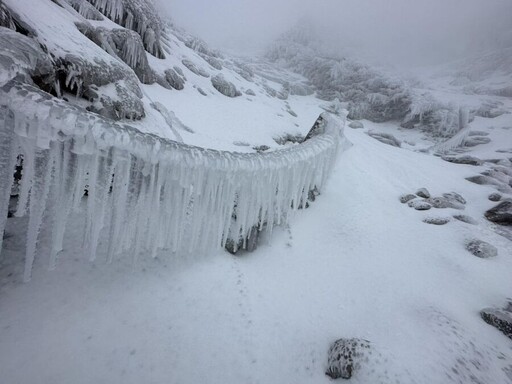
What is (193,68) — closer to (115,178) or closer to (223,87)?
(223,87)

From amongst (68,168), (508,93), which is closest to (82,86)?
(68,168)

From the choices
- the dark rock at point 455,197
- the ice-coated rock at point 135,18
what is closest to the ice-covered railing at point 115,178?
the dark rock at point 455,197

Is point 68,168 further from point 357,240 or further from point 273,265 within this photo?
point 357,240

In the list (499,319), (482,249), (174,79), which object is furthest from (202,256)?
(174,79)

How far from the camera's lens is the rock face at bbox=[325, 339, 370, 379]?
3.79 m

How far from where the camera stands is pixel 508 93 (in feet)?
104

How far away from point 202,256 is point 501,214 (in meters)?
9.45

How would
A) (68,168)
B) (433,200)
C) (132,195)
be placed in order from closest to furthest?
(68,168)
(132,195)
(433,200)

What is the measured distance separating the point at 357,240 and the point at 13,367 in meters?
6.99

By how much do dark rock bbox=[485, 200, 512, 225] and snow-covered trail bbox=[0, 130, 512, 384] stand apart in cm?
129

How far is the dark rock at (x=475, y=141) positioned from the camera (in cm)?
1992

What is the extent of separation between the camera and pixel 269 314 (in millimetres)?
4848

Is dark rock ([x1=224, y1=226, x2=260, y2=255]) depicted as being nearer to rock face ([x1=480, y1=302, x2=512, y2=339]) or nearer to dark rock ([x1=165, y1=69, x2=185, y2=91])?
rock face ([x1=480, y1=302, x2=512, y2=339])

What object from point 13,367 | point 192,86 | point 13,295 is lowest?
point 13,367
